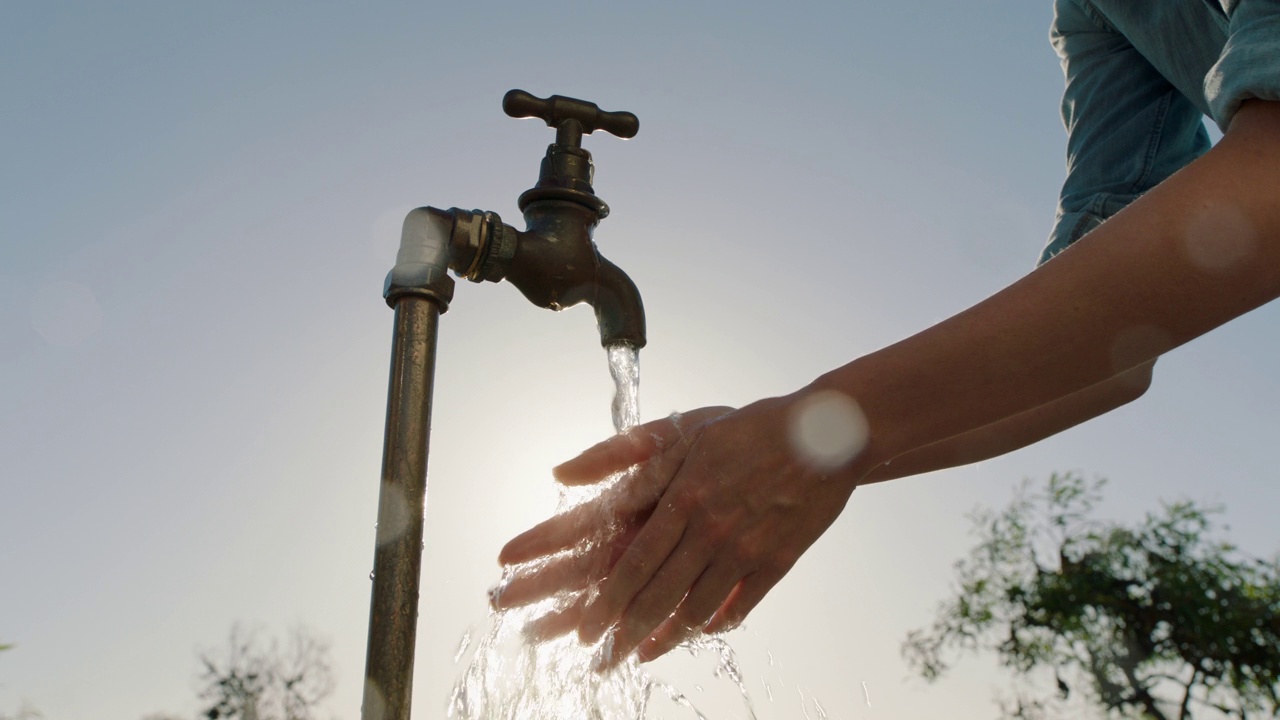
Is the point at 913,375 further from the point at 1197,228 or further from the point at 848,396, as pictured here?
the point at 1197,228

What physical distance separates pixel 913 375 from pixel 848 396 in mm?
68

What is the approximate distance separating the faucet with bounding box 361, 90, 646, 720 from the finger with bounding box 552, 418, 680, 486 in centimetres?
A: 25

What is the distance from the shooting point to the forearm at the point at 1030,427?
143 cm

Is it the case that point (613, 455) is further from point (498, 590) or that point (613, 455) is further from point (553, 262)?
point (553, 262)

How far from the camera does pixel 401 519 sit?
1186 millimetres

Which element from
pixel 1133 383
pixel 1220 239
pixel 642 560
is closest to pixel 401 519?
pixel 642 560

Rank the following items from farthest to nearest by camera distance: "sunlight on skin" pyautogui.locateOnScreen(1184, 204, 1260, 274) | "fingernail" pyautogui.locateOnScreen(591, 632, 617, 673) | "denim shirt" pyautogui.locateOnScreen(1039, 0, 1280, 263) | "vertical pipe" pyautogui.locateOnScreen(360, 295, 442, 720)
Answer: "denim shirt" pyautogui.locateOnScreen(1039, 0, 1280, 263) → "vertical pipe" pyautogui.locateOnScreen(360, 295, 442, 720) → "fingernail" pyautogui.locateOnScreen(591, 632, 617, 673) → "sunlight on skin" pyautogui.locateOnScreen(1184, 204, 1260, 274)

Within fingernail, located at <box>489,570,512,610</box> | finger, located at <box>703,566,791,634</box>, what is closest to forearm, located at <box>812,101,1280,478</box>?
finger, located at <box>703,566,791,634</box>

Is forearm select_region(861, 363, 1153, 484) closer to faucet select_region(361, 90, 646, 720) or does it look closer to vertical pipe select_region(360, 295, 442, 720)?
faucet select_region(361, 90, 646, 720)

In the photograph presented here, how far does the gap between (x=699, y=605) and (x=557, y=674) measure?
464 mm

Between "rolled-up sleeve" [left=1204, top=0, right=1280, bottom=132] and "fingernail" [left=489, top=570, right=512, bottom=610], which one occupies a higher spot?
"rolled-up sleeve" [left=1204, top=0, right=1280, bottom=132]

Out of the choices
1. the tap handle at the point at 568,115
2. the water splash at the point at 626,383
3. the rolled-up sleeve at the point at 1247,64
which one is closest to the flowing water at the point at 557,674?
the water splash at the point at 626,383

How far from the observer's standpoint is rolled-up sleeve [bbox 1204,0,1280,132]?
77cm

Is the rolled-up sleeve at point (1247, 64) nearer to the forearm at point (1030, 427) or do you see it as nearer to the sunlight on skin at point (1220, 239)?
the sunlight on skin at point (1220, 239)
